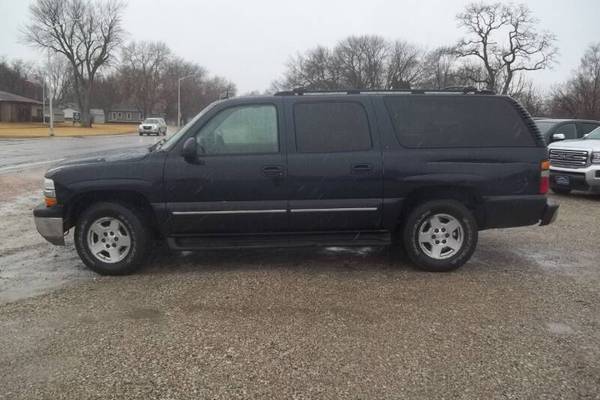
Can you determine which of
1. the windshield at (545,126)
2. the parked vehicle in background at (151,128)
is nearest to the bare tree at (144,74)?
the parked vehicle in background at (151,128)

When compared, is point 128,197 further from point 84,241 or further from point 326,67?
point 326,67

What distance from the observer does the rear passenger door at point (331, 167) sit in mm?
5438

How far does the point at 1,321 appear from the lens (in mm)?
4281

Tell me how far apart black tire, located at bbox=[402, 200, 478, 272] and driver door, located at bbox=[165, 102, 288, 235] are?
4.39 ft

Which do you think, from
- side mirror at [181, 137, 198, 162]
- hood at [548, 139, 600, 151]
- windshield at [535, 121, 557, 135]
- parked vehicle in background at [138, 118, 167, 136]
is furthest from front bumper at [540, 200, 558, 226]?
parked vehicle in background at [138, 118, 167, 136]

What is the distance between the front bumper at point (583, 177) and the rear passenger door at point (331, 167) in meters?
7.57

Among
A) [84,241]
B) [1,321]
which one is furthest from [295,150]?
[1,321]

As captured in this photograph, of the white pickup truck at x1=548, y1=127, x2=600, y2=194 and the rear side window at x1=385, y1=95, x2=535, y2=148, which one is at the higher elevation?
the rear side window at x1=385, y1=95, x2=535, y2=148

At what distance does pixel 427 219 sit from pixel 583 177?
7.20 m

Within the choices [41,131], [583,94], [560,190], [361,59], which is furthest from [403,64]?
[560,190]

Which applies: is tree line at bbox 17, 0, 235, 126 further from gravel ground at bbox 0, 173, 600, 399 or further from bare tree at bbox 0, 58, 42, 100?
gravel ground at bbox 0, 173, 600, 399

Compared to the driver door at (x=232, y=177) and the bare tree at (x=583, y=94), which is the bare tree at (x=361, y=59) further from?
the driver door at (x=232, y=177)

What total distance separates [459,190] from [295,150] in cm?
184

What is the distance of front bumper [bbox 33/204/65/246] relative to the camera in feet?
17.7
